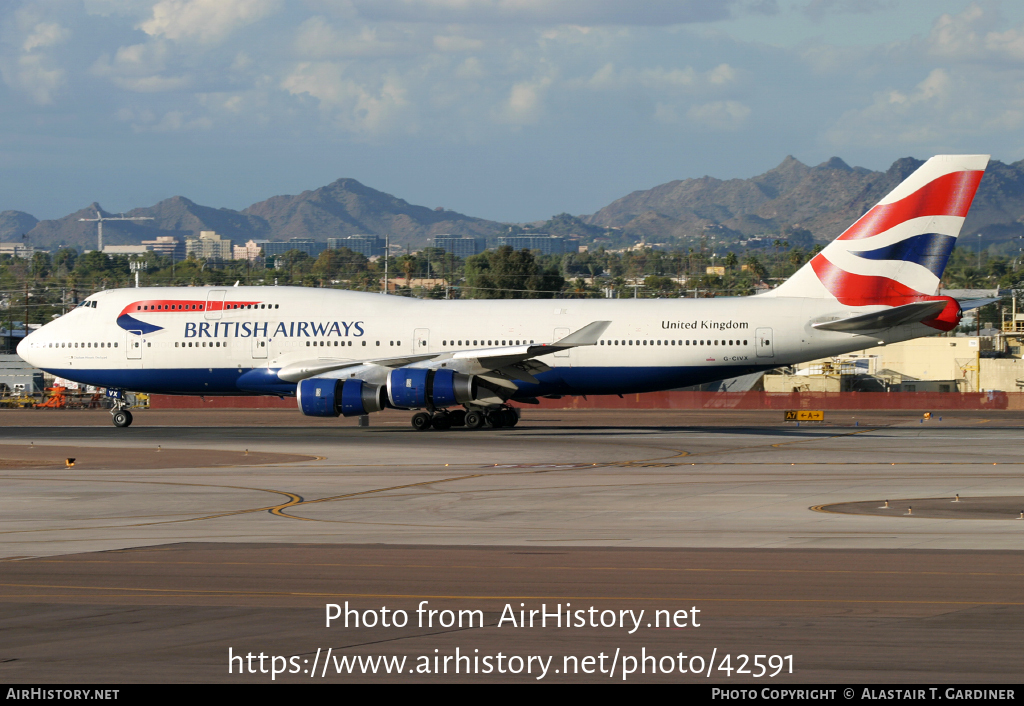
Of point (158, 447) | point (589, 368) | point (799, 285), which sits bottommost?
point (158, 447)

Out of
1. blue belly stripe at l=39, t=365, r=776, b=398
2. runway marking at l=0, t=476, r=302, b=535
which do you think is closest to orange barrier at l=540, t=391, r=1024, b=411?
blue belly stripe at l=39, t=365, r=776, b=398

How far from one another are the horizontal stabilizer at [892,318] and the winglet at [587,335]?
8.01 m

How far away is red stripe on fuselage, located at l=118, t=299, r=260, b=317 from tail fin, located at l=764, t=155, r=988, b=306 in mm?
21925

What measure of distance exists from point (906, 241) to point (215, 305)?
2594 cm

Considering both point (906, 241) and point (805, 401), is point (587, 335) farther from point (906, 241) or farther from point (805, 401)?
point (805, 401)

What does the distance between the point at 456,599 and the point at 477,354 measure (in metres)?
26.7

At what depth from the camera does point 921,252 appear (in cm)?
3850

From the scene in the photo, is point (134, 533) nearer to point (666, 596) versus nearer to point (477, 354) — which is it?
point (666, 596)

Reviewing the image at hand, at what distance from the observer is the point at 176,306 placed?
4241 cm

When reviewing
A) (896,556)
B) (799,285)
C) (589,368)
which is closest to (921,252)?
(799,285)

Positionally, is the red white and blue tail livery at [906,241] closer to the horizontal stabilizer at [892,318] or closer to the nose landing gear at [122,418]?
the horizontal stabilizer at [892,318]

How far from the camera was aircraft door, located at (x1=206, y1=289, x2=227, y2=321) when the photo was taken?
137ft

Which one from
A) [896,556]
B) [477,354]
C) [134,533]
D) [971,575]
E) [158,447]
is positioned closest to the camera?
[971,575]
